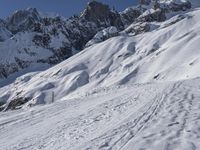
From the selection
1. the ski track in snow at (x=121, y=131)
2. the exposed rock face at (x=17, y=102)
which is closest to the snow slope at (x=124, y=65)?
the exposed rock face at (x=17, y=102)

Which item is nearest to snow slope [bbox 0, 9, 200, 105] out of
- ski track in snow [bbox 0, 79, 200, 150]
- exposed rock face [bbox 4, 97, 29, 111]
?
exposed rock face [bbox 4, 97, 29, 111]

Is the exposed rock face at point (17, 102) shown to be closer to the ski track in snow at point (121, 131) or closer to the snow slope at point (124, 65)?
the snow slope at point (124, 65)

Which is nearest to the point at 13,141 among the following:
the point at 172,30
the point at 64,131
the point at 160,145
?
the point at 64,131

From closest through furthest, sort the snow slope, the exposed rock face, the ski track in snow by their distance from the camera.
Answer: the ski track in snow < the snow slope < the exposed rock face

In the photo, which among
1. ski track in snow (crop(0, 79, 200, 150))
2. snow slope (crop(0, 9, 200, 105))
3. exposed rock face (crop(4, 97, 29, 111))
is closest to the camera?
ski track in snow (crop(0, 79, 200, 150))

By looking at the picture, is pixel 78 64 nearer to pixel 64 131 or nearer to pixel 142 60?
pixel 142 60

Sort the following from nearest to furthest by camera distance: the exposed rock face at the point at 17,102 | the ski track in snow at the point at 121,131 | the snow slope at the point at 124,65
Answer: the ski track in snow at the point at 121,131 → the snow slope at the point at 124,65 → the exposed rock face at the point at 17,102

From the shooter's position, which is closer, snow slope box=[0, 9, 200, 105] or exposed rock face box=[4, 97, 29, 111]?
snow slope box=[0, 9, 200, 105]

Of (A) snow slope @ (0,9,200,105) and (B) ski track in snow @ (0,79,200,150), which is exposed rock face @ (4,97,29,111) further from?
(B) ski track in snow @ (0,79,200,150)

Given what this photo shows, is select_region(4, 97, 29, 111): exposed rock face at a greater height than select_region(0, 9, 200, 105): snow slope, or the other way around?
select_region(0, 9, 200, 105): snow slope

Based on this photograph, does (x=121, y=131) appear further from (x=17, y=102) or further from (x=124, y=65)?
(x=17, y=102)

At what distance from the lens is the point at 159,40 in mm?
154250

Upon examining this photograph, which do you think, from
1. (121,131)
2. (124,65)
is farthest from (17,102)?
(121,131)

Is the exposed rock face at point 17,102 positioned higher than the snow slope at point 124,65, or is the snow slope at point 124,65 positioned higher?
the snow slope at point 124,65
